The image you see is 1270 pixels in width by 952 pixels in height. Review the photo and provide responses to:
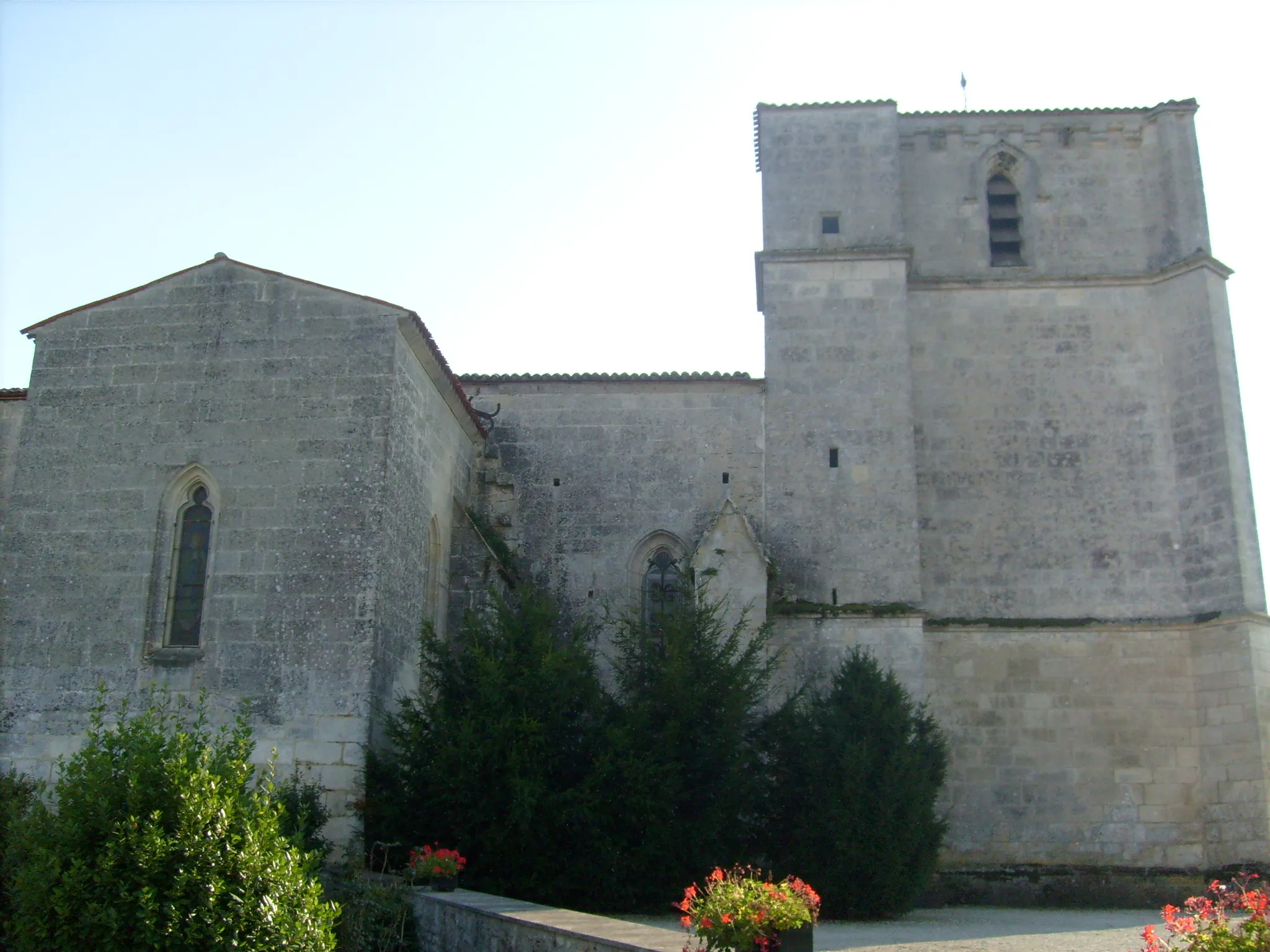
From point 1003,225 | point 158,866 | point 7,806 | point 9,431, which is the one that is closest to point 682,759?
point 158,866

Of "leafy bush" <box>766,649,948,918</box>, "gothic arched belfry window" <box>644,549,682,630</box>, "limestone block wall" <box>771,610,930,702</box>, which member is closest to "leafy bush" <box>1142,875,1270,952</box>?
"leafy bush" <box>766,649,948,918</box>

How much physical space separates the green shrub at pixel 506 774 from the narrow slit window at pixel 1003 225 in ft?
34.6

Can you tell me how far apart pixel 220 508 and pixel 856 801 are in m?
7.94

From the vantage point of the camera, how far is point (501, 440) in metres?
18.9

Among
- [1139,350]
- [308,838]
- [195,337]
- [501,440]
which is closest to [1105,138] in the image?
[1139,350]

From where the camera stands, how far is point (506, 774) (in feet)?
43.1

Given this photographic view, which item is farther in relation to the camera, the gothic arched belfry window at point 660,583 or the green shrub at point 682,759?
the gothic arched belfry window at point 660,583

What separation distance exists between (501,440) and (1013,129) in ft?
32.1

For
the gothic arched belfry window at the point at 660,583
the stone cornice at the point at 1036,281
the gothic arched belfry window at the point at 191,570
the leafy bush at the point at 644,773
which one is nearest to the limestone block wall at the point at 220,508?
the gothic arched belfry window at the point at 191,570

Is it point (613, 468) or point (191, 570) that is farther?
point (613, 468)

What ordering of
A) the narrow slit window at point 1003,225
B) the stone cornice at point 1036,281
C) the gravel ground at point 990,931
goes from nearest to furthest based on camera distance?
the gravel ground at point 990,931 < the stone cornice at point 1036,281 < the narrow slit window at point 1003,225

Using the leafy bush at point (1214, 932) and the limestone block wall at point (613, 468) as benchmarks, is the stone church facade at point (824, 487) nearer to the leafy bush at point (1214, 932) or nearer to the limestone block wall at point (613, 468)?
the limestone block wall at point (613, 468)

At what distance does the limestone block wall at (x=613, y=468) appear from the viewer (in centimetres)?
1811

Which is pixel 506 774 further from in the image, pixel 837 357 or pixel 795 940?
pixel 837 357
